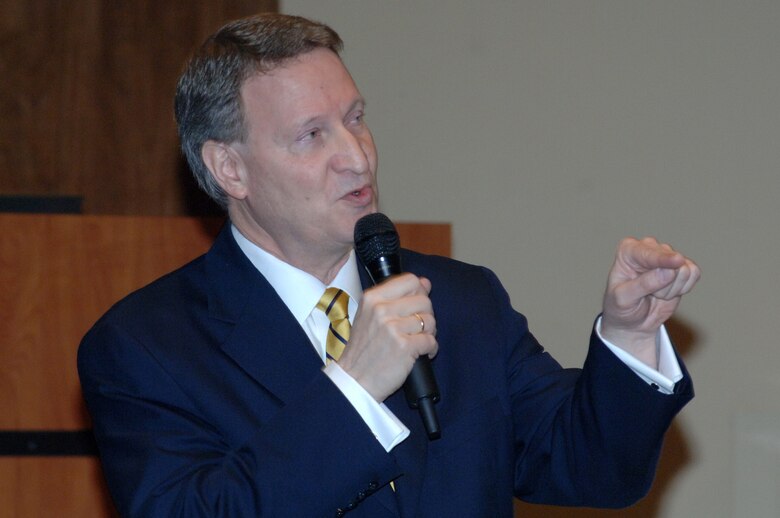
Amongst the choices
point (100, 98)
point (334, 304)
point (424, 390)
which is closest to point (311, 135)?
point (334, 304)

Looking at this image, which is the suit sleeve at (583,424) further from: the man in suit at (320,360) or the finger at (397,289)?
the finger at (397,289)

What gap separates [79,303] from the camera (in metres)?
2.91

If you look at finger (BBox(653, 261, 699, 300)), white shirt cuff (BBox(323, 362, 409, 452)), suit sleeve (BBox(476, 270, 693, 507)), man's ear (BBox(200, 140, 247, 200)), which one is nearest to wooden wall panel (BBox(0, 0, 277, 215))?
man's ear (BBox(200, 140, 247, 200))

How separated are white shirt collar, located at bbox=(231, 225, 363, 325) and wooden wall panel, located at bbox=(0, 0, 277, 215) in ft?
5.56

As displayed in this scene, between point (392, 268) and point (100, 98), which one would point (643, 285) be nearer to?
point (392, 268)

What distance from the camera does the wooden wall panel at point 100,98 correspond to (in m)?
3.84

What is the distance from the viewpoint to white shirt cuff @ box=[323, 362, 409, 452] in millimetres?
1765

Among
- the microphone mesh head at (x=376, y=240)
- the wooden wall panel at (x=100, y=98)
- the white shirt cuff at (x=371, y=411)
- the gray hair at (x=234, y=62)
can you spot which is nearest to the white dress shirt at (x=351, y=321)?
the white shirt cuff at (x=371, y=411)

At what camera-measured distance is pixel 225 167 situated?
224cm

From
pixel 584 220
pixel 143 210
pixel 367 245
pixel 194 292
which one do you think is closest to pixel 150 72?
pixel 143 210

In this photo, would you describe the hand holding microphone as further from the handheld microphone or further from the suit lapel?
the suit lapel

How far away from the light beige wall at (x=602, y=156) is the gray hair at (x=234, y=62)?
176 centimetres

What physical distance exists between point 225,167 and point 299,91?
263 millimetres

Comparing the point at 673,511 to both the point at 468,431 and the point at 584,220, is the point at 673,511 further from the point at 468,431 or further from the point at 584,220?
the point at 468,431
